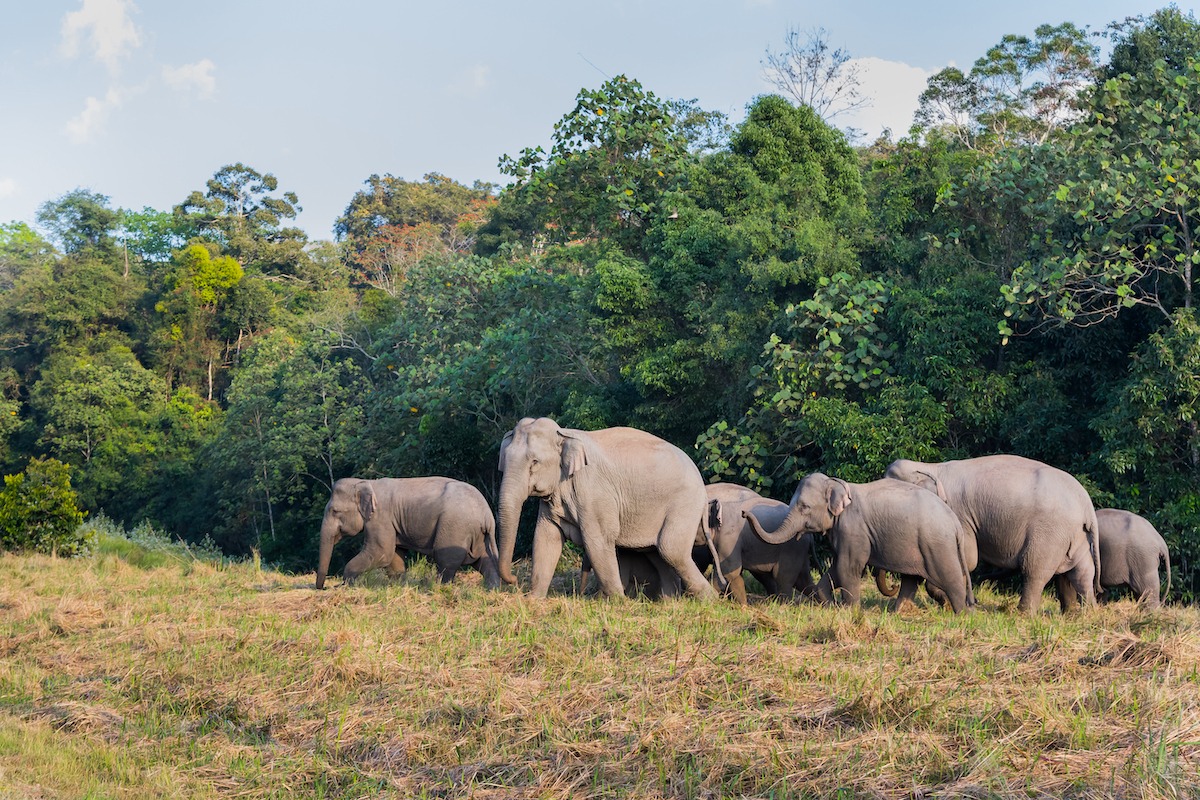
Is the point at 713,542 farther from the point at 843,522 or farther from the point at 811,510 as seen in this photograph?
the point at 843,522

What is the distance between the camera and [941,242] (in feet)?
62.3

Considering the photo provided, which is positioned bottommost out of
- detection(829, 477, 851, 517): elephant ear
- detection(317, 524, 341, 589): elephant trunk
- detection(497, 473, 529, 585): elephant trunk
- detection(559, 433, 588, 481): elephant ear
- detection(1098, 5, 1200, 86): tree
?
detection(317, 524, 341, 589): elephant trunk

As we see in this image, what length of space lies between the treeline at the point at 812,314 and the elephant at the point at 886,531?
349 centimetres

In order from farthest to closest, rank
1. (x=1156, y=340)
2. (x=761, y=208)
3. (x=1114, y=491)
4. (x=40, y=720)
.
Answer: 1. (x=761, y=208)
2. (x=1114, y=491)
3. (x=1156, y=340)
4. (x=40, y=720)

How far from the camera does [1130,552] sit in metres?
12.5

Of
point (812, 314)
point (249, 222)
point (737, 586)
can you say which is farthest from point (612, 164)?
point (249, 222)

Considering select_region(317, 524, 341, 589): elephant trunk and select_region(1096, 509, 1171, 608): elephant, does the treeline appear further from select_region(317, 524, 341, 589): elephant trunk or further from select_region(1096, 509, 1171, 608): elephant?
select_region(317, 524, 341, 589): elephant trunk

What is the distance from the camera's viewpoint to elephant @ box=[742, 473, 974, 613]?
11.5 metres

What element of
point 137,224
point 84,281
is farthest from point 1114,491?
point 137,224

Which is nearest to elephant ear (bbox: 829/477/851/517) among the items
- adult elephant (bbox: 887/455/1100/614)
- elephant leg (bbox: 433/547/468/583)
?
adult elephant (bbox: 887/455/1100/614)

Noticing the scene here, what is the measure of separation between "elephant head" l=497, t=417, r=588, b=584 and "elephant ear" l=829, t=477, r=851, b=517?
96.4 inches

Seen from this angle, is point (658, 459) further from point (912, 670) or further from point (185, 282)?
point (185, 282)

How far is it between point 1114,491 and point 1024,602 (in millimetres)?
3630

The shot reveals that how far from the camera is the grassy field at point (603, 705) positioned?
582 centimetres
